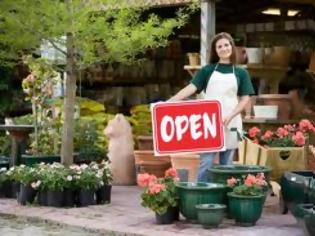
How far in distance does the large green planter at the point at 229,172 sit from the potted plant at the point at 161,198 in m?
0.37

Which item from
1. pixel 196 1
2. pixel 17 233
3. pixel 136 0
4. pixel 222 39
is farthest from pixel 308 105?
pixel 17 233

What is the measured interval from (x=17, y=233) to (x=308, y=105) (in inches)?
184

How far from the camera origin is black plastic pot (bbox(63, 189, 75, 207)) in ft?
24.2

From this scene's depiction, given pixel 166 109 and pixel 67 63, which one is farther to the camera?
pixel 67 63

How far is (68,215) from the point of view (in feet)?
23.0

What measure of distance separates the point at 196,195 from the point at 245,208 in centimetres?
43

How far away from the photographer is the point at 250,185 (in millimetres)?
6145

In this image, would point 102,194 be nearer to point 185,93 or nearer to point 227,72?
point 185,93

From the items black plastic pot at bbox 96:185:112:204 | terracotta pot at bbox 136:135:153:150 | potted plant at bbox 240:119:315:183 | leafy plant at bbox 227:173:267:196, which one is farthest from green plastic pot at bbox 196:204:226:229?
terracotta pot at bbox 136:135:153:150

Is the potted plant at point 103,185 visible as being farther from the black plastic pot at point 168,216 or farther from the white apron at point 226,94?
the white apron at point 226,94

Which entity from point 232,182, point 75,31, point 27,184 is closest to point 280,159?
point 232,182

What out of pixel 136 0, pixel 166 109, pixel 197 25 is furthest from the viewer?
pixel 197 25

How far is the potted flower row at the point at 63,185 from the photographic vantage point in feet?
24.0

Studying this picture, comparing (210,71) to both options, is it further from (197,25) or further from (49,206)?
(197,25)
